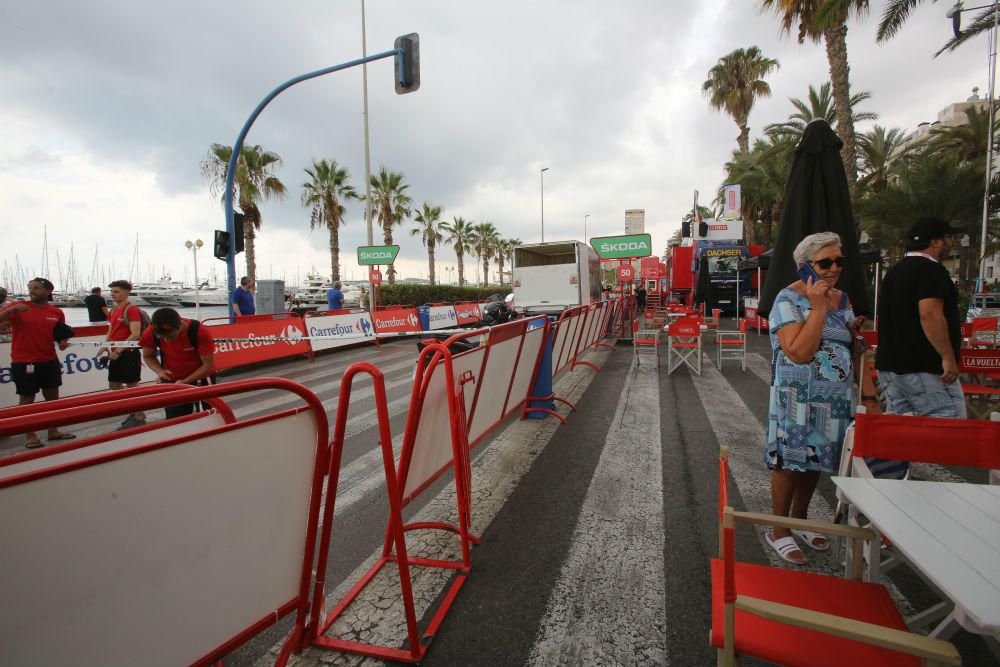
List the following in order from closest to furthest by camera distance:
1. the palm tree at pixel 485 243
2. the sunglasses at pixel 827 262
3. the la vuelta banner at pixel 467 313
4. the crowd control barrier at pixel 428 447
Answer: the crowd control barrier at pixel 428 447, the sunglasses at pixel 827 262, the la vuelta banner at pixel 467 313, the palm tree at pixel 485 243

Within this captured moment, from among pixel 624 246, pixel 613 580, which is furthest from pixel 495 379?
pixel 624 246

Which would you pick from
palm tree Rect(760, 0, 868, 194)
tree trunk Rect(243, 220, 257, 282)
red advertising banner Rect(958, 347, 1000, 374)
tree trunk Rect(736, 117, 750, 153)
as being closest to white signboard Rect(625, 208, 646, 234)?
tree trunk Rect(736, 117, 750, 153)

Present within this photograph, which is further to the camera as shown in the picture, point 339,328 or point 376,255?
point 376,255

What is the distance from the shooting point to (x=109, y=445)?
1.92 m

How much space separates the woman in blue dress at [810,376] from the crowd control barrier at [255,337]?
10.3 meters

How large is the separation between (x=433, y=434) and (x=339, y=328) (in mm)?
11654

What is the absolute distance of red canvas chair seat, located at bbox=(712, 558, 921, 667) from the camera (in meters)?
1.60

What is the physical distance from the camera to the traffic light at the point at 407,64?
33.9 feet

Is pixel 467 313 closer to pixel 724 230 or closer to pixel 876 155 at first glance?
pixel 724 230

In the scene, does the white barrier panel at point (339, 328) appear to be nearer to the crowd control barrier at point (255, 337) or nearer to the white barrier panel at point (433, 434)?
the crowd control barrier at point (255, 337)

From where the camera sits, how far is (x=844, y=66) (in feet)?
48.9

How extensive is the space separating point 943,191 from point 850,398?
20.1 meters

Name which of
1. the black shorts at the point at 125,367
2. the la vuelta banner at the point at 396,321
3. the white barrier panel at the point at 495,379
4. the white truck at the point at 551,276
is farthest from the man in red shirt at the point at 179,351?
the white truck at the point at 551,276

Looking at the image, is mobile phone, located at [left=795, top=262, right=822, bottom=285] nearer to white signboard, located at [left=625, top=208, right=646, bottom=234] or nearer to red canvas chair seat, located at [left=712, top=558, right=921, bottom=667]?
red canvas chair seat, located at [left=712, top=558, right=921, bottom=667]
